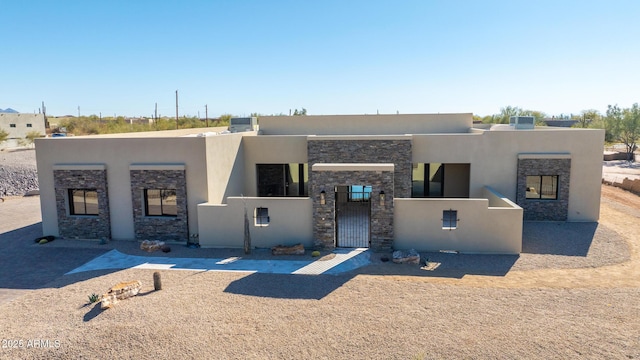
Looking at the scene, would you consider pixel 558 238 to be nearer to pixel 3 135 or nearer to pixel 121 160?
pixel 121 160

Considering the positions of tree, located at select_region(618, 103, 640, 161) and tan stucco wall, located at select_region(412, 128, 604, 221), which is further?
tree, located at select_region(618, 103, 640, 161)

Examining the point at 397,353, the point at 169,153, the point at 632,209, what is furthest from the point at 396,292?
the point at 632,209

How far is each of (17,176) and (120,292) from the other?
1219 inches

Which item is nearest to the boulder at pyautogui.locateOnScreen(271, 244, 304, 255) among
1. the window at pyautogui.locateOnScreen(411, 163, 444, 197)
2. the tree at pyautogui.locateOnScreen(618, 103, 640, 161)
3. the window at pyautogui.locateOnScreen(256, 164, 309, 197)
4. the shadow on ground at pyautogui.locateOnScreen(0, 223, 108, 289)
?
the shadow on ground at pyautogui.locateOnScreen(0, 223, 108, 289)

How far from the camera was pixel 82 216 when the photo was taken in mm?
17203

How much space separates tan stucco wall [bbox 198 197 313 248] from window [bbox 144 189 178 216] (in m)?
1.54

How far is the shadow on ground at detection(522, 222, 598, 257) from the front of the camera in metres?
15.2

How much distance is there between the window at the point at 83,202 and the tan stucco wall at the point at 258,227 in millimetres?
4985

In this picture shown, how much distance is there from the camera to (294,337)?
934 centimetres

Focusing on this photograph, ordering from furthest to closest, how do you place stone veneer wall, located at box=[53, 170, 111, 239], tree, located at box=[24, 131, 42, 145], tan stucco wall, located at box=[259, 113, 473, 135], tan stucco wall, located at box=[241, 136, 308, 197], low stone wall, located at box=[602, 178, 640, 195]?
1. tree, located at box=[24, 131, 42, 145]
2. low stone wall, located at box=[602, 178, 640, 195]
3. tan stucco wall, located at box=[259, 113, 473, 135]
4. tan stucco wall, located at box=[241, 136, 308, 197]
5. stone veneer wall, located at box=[53, 170, 111, 239]

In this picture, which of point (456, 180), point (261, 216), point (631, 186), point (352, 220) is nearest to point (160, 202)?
point (261, 216)

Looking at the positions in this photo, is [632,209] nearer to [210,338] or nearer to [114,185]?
[210,338]

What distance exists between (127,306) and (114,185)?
24.5ft

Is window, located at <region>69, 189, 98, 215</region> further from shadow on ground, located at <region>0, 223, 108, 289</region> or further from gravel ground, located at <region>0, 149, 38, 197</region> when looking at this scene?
gravel ground, located at <region>0, 149, 38, 197</region>
